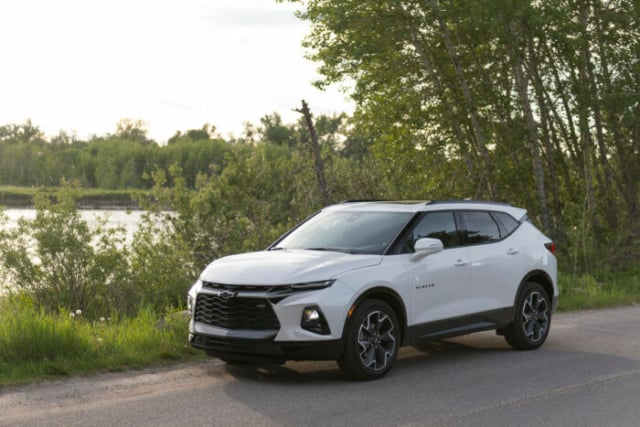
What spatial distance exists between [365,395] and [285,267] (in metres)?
1.35

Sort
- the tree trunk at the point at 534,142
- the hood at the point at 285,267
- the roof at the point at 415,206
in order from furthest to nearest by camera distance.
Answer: the tree trunk at the point at 534,142 < the roof at the point at 415,206 < the hood at the point at 285,267

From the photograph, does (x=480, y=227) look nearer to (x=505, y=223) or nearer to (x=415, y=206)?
(x=505, y=223)

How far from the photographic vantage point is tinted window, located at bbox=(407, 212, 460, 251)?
907 cm

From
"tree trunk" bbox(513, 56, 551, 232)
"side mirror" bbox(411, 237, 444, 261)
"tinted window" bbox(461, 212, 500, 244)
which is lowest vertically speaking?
"side mirror" bbox(411, 237, 444, 261)

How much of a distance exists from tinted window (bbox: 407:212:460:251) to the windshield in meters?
0.16

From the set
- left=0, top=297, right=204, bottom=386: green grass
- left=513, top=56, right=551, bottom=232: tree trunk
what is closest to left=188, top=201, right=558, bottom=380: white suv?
left=0, top=297, right=204, bottom=386: green grass

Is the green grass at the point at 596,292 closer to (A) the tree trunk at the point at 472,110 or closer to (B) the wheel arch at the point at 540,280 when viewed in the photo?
(A) the tree trunk at the point at 472,110

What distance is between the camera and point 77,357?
29.3ft

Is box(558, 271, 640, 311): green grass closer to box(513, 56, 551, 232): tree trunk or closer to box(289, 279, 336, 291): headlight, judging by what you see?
box(513, 56, 551, 232): tree trunk

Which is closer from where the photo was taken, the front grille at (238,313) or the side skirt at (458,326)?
the front grille at (238,313)

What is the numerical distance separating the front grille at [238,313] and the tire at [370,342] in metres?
0.69

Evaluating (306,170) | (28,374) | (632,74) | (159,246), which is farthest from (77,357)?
(632,74)

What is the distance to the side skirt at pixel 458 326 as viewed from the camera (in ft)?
28.6

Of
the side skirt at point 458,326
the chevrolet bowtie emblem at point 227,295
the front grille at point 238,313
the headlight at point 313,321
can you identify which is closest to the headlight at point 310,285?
the headlight at point 313,321
